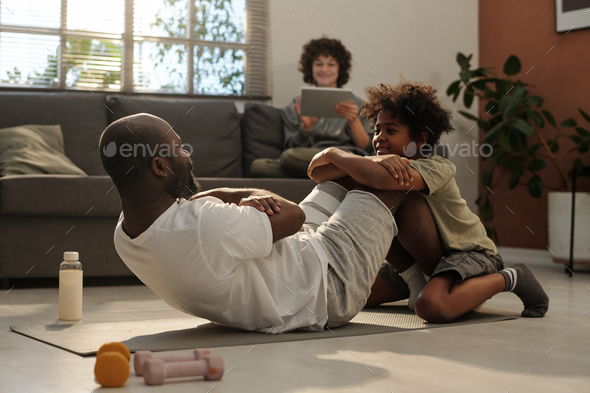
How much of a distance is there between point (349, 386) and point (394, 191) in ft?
2.38

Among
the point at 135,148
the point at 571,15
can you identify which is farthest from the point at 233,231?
the point at 571,15

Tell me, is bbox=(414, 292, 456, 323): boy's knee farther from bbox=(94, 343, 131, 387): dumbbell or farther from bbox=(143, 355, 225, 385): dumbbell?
bbox=(94, 343, 131, 387): dumbbell

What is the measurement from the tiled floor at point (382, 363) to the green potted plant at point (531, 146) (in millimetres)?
1799

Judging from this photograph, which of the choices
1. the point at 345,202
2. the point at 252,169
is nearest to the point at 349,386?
the point at 345,202

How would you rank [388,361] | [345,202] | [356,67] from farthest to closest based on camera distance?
1. [356,67]
2. [345,202]
3. [388,361]

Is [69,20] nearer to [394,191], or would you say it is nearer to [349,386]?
[394,191]

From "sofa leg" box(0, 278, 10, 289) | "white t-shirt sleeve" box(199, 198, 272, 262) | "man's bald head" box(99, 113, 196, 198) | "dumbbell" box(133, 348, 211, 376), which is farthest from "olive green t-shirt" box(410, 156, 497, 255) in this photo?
"sofa leg" box(0, 278, 10, 289)

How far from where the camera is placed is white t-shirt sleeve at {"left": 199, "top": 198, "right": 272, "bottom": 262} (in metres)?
1.30

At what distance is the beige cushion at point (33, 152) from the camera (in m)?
2.88

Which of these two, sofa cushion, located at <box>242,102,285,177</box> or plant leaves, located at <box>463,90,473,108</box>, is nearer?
sofa cushion, located at <box>242,102,285,177</box>

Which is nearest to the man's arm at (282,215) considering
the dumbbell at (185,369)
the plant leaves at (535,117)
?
the dumbbell at (185,369)

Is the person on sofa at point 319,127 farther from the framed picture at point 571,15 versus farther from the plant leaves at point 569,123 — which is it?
the framed picture at point 571,15

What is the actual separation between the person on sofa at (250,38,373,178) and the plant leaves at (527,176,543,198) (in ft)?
3.85

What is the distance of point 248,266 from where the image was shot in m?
1.41
